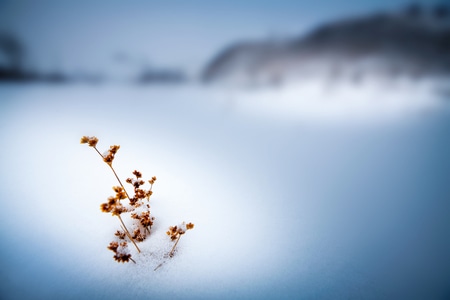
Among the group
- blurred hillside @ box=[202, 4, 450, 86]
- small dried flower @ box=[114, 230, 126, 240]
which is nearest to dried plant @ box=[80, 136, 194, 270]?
small dried flower @ box=[114, 230, 126, 240]

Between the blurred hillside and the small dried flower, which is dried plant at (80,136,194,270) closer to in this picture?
the small dried flower

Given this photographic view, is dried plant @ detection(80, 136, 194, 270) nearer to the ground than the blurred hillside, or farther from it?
nearer to the ground

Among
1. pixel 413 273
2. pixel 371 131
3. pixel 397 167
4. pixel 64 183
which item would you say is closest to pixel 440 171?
pixel 397 167

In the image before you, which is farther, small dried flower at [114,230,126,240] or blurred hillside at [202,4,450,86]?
blurred hillside at [202,4,450,86]

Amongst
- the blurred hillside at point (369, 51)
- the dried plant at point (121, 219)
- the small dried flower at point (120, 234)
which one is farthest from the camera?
the blurred hillside at point (369, 51)

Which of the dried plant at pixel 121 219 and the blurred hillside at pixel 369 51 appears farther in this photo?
the blurred hillside at pixel 369 51

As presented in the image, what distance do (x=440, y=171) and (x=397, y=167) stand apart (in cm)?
15

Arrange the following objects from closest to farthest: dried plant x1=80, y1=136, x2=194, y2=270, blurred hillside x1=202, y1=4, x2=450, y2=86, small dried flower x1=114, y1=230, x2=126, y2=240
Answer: dried plant x1=80, y1=136, x2=194, y2=270, small dried flower x1=114, y1=230, x2=126, y2=240, blurred hillside x1=202, y1=4, x2=450, y2=86

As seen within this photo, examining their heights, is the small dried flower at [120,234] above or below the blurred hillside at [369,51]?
below

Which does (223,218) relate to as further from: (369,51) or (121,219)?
(369,51)

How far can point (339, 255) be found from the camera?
0.61m

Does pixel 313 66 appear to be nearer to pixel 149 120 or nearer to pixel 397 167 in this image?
pixel 397 167

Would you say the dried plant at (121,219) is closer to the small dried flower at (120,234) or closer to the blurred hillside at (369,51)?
the small dried flower at (120,234)

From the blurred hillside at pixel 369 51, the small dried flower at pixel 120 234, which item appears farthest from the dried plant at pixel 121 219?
the blurred hillside at pixel 369 51
